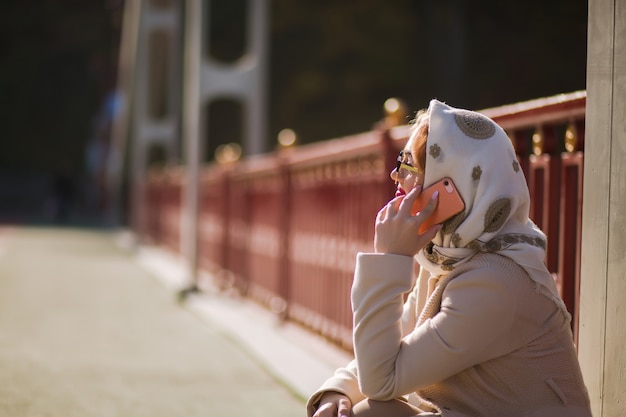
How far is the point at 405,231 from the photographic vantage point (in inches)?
106

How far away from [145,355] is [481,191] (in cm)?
461

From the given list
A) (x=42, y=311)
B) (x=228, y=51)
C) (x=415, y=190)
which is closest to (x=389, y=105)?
(x=415, y=190)

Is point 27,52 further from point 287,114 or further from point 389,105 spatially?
point 389,105

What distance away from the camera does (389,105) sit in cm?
601

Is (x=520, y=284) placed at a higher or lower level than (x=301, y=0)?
lower

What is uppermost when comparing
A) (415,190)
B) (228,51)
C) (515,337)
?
(228,51)

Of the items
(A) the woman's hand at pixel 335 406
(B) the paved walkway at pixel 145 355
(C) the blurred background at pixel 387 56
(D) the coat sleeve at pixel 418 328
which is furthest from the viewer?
(C) the blurred background at pixel 387 56

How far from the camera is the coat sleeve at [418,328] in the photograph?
260 centimetres

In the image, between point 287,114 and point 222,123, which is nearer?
point 287,114

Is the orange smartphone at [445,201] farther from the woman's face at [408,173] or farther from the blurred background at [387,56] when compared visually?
the blurred background at [387,56]

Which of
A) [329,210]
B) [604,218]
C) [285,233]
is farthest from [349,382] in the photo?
[285,233]

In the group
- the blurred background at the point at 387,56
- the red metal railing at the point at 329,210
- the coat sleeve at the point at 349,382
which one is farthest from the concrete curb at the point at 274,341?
the blurred background at the point at 387,56

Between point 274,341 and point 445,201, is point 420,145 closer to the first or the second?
point 445,201

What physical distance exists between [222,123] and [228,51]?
1.77 m
